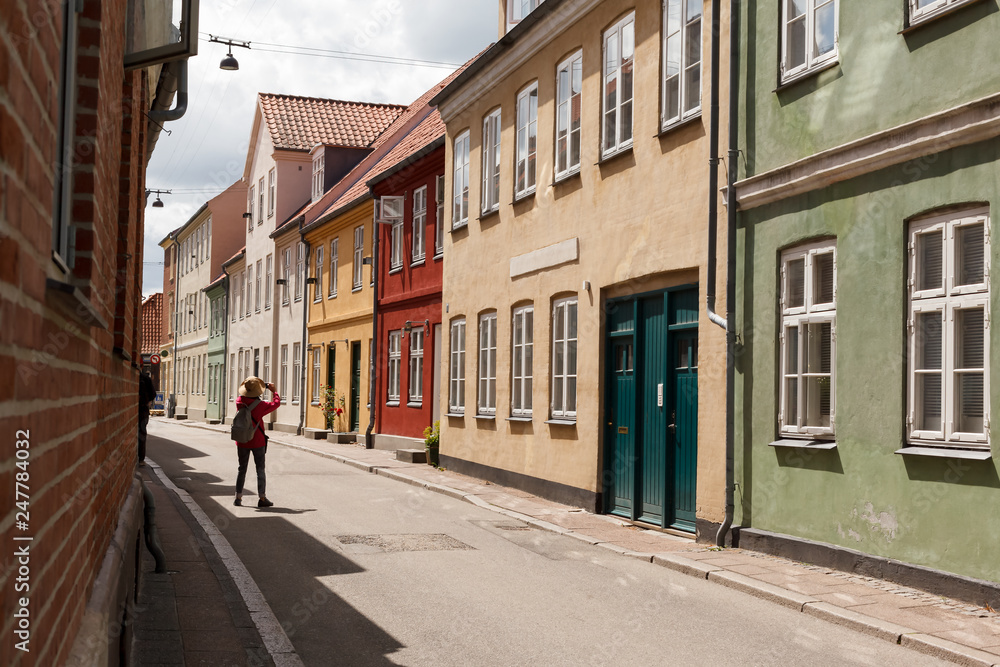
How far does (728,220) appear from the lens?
1158 centimetres

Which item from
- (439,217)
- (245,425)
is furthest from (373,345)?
(245,425)

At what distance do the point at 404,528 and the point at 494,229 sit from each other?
7.90 meters

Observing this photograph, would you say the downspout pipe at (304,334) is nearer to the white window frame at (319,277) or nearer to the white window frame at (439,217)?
the white window frame at (319,277)

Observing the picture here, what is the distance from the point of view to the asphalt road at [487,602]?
682 centimetres

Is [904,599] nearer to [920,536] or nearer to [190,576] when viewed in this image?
[920,536]

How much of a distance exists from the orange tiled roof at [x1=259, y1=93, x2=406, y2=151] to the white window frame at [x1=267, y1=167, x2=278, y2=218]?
1376 millimetres

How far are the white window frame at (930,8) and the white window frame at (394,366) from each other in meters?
18.3

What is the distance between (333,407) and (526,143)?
51.2 feet

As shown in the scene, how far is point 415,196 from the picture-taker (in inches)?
1010

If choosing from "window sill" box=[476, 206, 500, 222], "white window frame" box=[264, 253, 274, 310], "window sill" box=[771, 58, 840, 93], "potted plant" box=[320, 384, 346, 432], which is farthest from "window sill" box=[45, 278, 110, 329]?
"white window frame" box=[264, 253, 274, 310]

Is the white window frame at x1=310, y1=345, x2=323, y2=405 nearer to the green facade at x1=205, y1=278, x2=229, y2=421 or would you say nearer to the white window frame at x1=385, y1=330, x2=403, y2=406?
the white window frame at x1=385, y1=330, x2=403, y2=406

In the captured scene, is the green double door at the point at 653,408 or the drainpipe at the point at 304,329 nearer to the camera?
the green double door at the point at 653,408

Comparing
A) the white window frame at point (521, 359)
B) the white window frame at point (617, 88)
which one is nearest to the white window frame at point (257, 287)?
the white window frame at point (521, 359)

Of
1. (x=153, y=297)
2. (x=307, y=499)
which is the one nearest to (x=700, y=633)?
(x=307, y=499)
